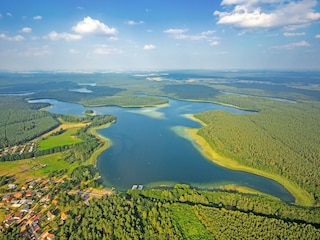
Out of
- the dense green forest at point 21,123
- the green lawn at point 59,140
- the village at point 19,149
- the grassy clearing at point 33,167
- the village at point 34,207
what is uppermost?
the dense green forest at point 21,123

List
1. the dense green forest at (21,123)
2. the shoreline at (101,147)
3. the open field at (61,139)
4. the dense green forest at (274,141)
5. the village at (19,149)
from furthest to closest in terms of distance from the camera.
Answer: the dense green forest at (21,123)
the open field at (61,139)
the village at (19,149)
the shoreline at (101,147)
the dense green forest at (274,141)

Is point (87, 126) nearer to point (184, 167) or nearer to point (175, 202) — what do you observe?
point (184, 167)

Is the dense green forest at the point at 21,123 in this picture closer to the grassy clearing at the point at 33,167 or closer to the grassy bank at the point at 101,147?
the grassy clearing at the point at 33,167

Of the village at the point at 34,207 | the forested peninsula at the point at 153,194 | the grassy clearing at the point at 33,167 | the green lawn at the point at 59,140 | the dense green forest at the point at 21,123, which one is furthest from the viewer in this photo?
the dense green forest at the point at 21,123

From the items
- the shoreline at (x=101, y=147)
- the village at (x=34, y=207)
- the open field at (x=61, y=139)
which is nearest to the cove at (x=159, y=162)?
the shoreline at (x=101, y=147)

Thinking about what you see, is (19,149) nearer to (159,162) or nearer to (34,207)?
(34,207)

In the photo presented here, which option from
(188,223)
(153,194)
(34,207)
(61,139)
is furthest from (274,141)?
(61,139)

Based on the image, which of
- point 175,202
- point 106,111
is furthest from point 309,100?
point 175,202
